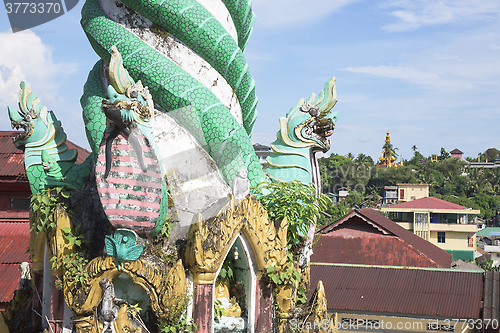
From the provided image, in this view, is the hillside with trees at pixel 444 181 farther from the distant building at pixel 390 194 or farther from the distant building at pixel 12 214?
the distant building at pixel 12 214

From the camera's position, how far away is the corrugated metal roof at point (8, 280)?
436 inches

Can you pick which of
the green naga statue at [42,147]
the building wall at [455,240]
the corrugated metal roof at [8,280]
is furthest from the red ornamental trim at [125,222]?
the building wall at [455,240]

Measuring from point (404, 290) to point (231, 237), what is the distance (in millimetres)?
Result: 9292

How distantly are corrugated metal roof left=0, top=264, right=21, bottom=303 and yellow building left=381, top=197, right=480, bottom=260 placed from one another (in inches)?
1647

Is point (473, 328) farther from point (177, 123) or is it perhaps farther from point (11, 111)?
point (11, 111)

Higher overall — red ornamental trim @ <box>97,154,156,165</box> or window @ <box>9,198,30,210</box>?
red ornamental trim @ <box>97,154,156,165</box>

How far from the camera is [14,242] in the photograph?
1259 cm

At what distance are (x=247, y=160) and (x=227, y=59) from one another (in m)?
1.61

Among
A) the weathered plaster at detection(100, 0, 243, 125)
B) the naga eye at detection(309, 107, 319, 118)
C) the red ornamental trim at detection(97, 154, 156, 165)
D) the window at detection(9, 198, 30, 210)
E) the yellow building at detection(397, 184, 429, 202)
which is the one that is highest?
the yellow building at detection(397, 184, 429, 202)

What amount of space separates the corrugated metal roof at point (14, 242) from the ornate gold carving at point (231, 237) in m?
7.19

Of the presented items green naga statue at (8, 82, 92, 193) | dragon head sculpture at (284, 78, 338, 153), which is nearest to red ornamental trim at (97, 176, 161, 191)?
green naga statue at (8, 82, 92, 193)

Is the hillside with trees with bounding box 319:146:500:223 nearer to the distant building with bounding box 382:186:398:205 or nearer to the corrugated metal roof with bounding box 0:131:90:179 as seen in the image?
the distant building with bounding box 382:186:398:205

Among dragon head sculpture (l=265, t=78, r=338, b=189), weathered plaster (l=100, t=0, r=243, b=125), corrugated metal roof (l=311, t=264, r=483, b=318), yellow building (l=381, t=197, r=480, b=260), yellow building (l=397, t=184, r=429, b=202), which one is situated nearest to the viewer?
weathered plaster (l=100, t=0, r=243, b=125)

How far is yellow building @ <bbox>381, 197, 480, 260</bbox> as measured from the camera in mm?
47219
